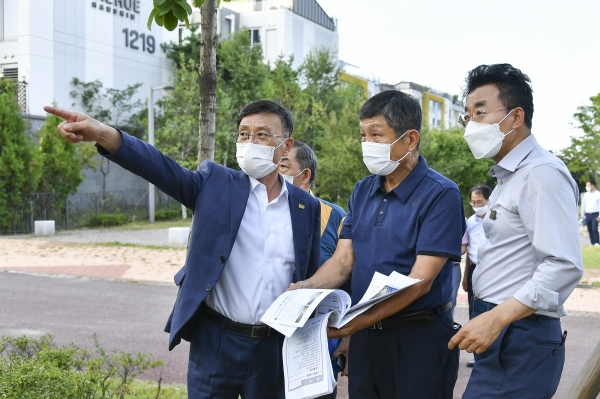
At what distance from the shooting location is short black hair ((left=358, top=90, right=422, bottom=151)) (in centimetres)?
311

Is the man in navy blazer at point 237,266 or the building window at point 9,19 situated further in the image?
the building window at point 9,19

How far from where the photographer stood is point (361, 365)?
123 inches

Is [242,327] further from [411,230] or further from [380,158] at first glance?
[380,158]

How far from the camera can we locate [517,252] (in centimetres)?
267

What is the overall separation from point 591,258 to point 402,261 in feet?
47.8

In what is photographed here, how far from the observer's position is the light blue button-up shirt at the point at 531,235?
97.0 inches

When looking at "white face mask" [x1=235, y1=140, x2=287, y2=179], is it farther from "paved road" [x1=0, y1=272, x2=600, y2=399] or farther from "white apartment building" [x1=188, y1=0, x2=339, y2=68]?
"white apartment building" [x1=188, y1=0, x2=339, y2=68]

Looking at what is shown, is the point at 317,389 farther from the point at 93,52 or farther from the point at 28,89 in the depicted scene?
the point at 93,52

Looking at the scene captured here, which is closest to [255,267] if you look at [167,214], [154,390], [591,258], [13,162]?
[154,390]

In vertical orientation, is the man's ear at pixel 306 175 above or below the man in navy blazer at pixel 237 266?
above

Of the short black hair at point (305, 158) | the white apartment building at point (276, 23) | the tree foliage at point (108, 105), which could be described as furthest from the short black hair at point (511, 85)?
the white apartment building at point (276, 23)

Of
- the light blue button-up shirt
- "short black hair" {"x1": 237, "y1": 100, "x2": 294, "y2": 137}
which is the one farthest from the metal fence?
the light blue button-up shirt

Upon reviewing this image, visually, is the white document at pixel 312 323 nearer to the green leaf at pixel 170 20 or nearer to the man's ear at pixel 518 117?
the man's ear at pixel 518 117

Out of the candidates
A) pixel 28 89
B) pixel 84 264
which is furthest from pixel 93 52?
pixel 84 264
